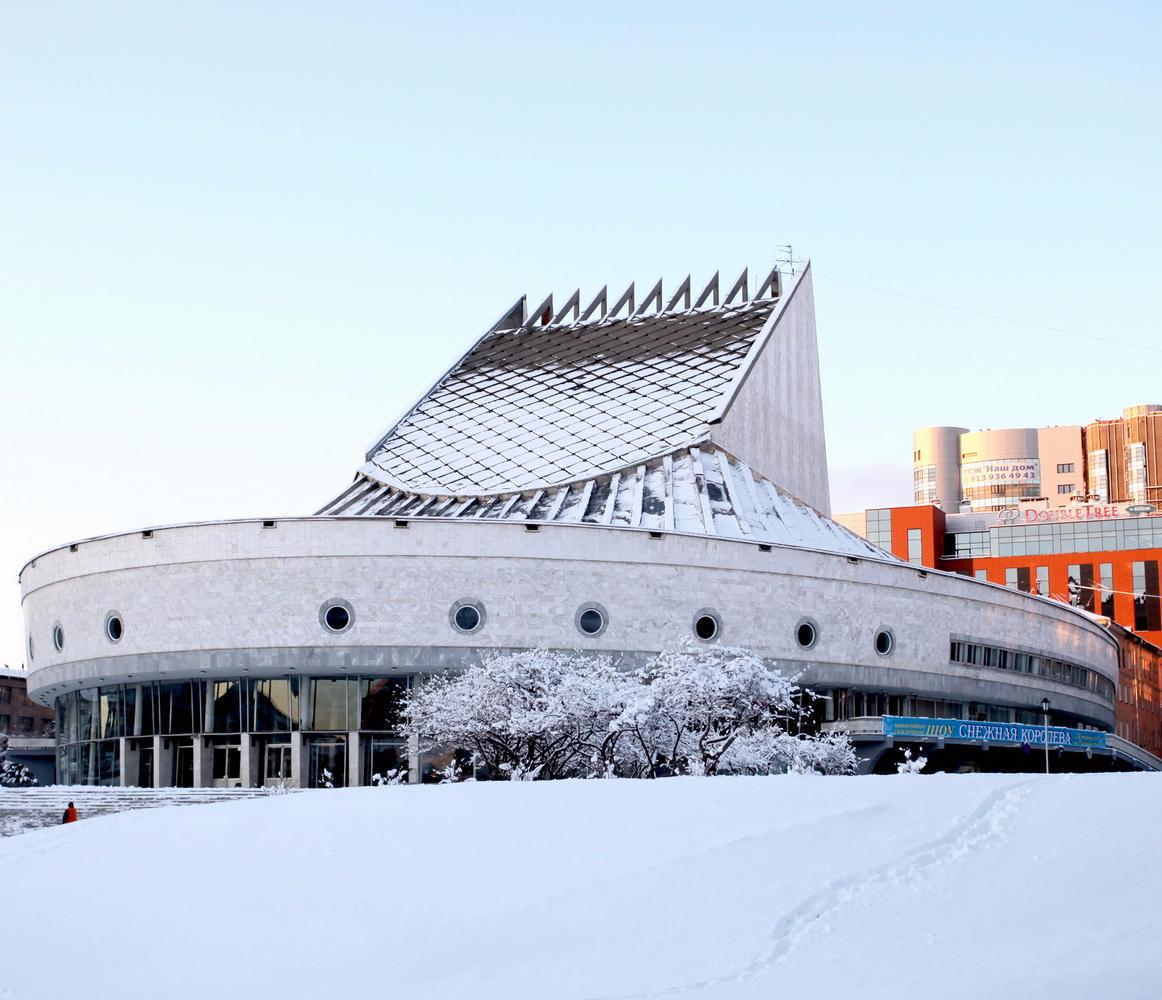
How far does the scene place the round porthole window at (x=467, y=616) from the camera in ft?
180

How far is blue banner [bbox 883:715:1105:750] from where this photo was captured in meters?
55.9

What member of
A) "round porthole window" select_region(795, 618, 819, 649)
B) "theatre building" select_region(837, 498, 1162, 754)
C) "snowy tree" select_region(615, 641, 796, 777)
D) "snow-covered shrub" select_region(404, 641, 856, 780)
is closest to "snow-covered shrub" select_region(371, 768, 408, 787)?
"snow-covered shrub" select_region(404, 641, 856, 780)

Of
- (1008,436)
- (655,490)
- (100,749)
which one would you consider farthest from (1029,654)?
(1008,436)

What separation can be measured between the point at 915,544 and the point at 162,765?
81.9 metres

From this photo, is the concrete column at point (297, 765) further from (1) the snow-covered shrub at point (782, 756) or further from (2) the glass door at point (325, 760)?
(1) the snow-covered shrub at point (782, 756)

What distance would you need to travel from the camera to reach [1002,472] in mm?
188250

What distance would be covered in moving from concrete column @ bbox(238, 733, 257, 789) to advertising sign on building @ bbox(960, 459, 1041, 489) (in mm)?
141803

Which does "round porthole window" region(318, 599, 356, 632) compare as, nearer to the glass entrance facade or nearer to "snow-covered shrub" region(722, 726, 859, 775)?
the glass entrance facade

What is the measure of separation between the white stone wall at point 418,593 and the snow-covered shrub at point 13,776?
323 inches

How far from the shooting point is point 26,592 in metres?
64.2

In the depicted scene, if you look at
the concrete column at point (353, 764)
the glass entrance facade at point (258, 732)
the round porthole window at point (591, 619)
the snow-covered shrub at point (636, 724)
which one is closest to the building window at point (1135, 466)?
the round porthole window at point (591, 619)

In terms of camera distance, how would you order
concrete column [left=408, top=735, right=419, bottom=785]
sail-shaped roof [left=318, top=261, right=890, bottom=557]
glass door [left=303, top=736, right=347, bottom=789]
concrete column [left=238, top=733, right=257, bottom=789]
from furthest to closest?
sail-shaped roof [left=318, top=261, right=890, bottom=557] < concrete column [left=238, top=733, right=257, bottom=789] < glass door [left=303, top=736, right=347, bottom=789] < concrete column [left=408, top=735, right=419, bottom=785]

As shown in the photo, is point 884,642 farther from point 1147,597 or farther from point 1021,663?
point 1147,597

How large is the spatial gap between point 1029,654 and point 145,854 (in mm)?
46046
